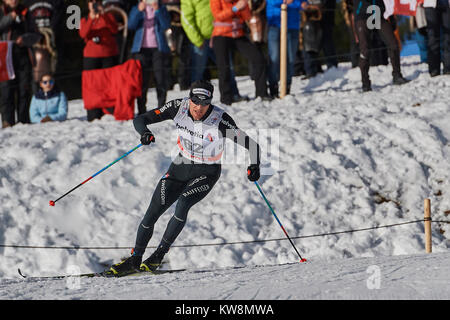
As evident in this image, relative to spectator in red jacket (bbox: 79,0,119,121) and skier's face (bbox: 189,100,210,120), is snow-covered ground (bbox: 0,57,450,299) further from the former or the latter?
skier's face (bbox: 189,100,210,120)

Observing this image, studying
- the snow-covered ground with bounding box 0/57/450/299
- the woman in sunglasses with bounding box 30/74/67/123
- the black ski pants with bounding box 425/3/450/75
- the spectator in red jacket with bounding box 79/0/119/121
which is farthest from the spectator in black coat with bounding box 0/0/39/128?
the black ski pants with bounding box 425/3/450/75

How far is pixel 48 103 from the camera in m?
10.7

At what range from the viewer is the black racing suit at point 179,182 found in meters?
5.88

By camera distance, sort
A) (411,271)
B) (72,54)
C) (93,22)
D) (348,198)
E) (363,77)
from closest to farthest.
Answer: (411,271) → (348,198) → (93,22) → (363,77) → (72,54)

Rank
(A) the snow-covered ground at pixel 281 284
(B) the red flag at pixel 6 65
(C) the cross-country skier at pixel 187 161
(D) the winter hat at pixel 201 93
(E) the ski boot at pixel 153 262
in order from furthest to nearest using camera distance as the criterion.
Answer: (B) the red flag at pixel 6 65, (E) the ski boot at pixel 153 262, (C) the cross-country skier at pixel 187 161, (D) the winter hat at pixel 201 93, (A) the snow-covered ground at pixel 281 284

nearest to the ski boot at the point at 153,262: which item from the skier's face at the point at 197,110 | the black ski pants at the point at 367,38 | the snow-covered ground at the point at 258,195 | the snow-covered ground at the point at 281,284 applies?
the snow-covered ground at the point at 281,284

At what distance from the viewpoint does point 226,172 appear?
27.5 ft

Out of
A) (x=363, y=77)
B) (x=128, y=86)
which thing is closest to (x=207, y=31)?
(x=128, y=86)

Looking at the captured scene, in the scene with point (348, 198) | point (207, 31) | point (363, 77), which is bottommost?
point (348, 198)

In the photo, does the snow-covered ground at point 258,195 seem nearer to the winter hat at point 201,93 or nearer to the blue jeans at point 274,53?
the blue jeans at point 274,53

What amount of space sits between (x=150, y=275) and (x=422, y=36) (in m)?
8.26

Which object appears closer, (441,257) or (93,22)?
(441,257)

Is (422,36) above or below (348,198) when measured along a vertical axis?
above
